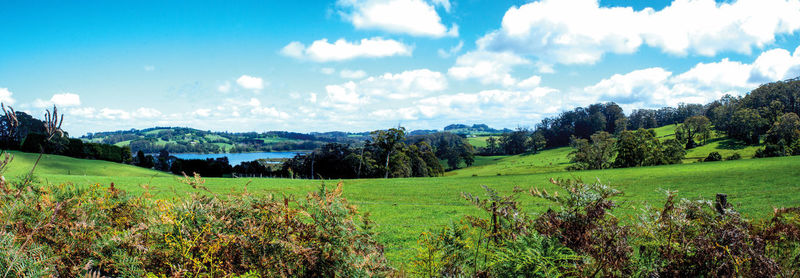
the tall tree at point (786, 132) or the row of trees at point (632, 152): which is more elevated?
the tall tree at point (786, 132)

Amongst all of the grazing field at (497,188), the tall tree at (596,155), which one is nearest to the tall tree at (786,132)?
the tall tree at (596,155)

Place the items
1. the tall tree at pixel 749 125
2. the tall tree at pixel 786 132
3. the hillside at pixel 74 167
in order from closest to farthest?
the hillside at pixel 74 167 < the tall tree at pixel 786 132 < the tall tree at pixel 749 125

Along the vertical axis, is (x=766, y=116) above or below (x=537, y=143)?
above

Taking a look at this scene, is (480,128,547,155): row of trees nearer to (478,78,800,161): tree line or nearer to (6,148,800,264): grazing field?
(478,78,800,161): tree line

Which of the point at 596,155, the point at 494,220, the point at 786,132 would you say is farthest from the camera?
the point at 786,132

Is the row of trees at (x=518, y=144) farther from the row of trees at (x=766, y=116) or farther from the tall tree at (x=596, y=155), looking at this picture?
the tall tree at (x=596, y=155)

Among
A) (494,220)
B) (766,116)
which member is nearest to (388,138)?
(494,220)

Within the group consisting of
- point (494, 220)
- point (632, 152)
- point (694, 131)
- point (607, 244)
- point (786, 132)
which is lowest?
point (632, 152)

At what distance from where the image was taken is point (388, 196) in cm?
2759

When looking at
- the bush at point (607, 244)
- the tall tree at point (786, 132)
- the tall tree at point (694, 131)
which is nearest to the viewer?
the bush at point (607, 244)

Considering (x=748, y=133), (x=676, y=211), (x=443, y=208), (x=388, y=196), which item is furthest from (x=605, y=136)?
(x=676, y=211)

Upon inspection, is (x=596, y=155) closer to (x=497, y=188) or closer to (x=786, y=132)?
(x=786, y=132)

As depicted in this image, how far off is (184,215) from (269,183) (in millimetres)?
33304

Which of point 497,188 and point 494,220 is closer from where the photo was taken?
point 494,220
